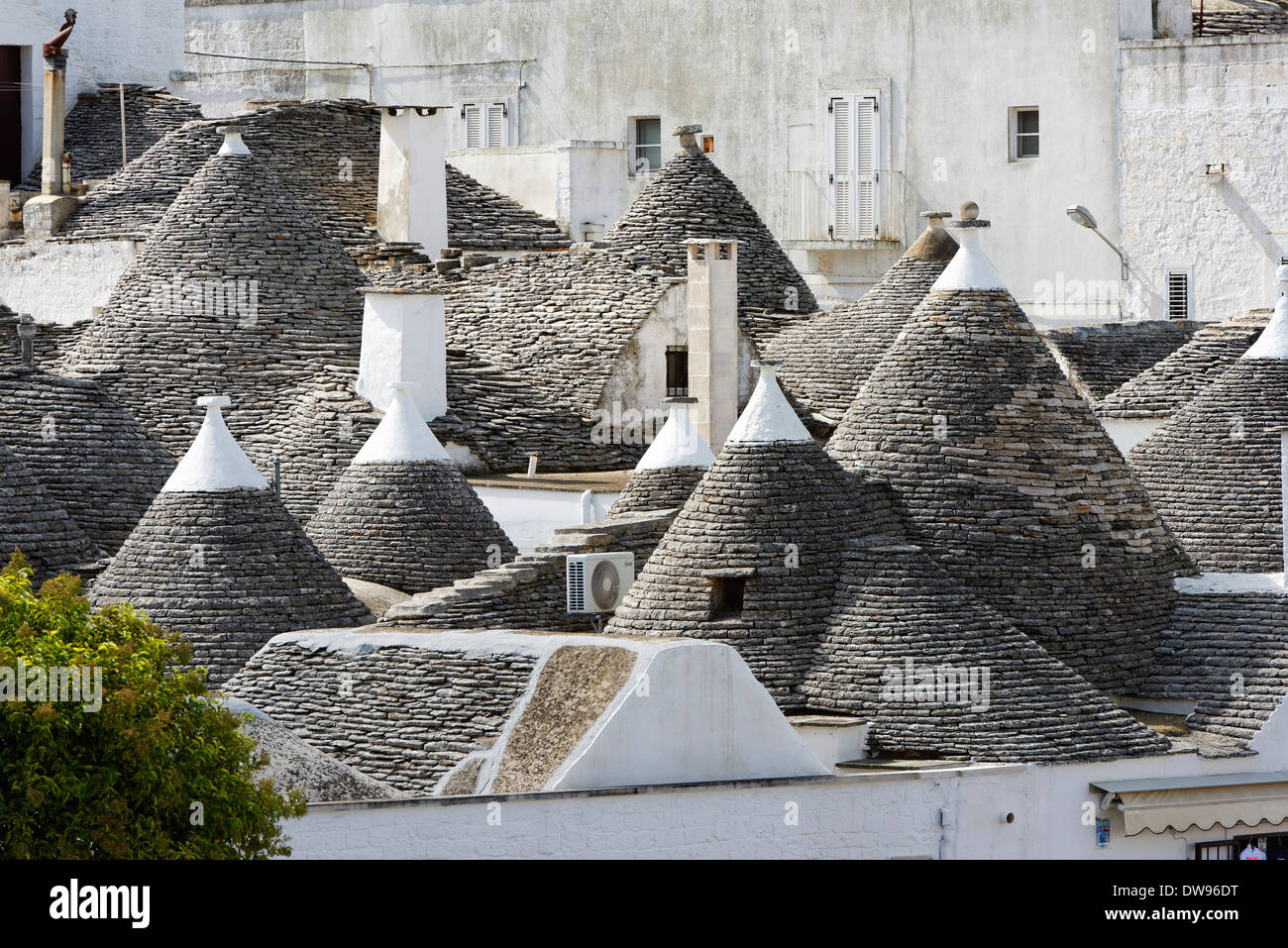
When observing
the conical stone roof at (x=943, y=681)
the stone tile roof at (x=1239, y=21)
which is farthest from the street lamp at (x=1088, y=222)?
the conical stone roof at (x=943, y=681)

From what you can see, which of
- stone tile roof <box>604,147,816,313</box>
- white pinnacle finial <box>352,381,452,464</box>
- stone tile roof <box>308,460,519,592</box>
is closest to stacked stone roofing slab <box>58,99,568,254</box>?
stone tile roof <box>604,147,816,313</box>

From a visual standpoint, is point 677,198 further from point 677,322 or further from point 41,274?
point 41,274

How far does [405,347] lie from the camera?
44.9 m

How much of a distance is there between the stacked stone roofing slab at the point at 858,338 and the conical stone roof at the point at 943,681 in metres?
11.8

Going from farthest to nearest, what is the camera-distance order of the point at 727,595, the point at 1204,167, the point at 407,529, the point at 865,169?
the point at 865,169, the point at 1204,167, the point at 407,529, the point at 727,595

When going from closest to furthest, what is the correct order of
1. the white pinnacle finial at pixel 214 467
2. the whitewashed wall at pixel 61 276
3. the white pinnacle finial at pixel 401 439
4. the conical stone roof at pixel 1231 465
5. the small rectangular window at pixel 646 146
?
the white pinnacle finial at pixel 214 467 → the conical stone roof at pixel 1231 465 → the white pinnacle finial at pixel 401 439 → the whitewashed wall at pixel 61 276 → the small rectangular window at pixel 646 146

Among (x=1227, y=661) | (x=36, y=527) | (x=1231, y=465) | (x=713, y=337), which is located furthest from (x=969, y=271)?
(x=36, y=527)

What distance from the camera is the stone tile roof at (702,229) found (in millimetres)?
50062

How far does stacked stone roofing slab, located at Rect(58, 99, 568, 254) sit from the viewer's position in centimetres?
5434

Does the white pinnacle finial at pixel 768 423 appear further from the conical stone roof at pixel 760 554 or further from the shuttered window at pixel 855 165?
the shuttered window at pixel 855 165

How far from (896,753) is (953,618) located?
1.51 meters

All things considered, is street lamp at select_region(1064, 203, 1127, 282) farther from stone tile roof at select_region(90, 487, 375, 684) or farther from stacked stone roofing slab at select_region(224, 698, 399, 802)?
stacked stone roofing slab at select_region(224, 698, 399, 802)

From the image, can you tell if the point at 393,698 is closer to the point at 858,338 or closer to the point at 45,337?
the point at 858,338

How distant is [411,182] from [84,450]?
14.6 meters
